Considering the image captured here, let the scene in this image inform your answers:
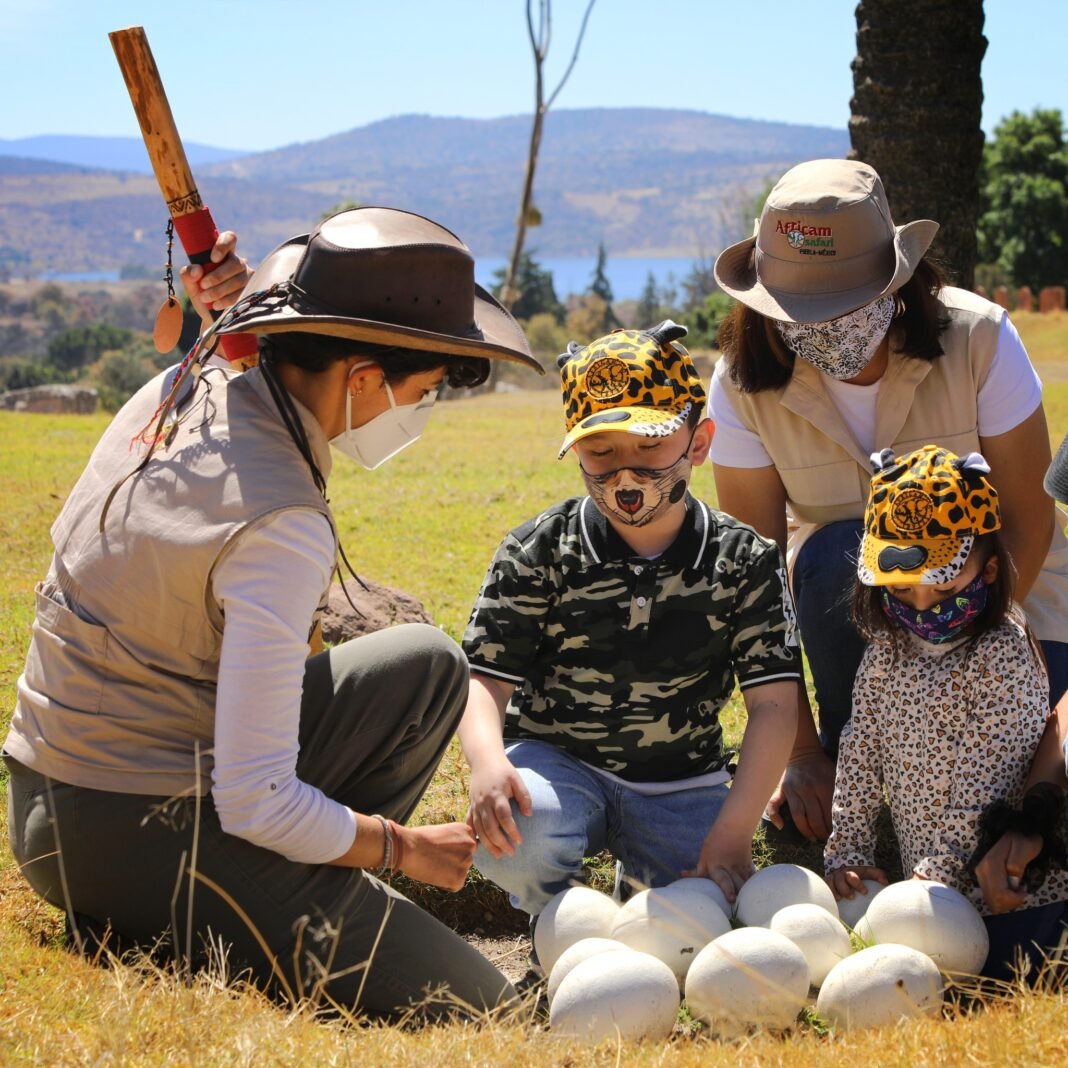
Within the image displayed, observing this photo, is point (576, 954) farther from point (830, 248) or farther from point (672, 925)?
point (830, 248)

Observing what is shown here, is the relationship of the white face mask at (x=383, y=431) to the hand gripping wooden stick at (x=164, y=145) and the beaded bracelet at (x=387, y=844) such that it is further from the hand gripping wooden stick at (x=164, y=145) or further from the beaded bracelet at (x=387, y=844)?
the hand gripping wooden stick at (x=164, y=145)

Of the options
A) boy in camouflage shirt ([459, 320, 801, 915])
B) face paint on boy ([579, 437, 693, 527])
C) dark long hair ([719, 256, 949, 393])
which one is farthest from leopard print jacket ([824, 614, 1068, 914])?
dark long hair ([719, 256, 949, 393])

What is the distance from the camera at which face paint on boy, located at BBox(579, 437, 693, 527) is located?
3.27 meters

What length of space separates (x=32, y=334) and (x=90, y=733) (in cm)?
15903

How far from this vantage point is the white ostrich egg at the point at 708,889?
10.3ft

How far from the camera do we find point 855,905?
3.28 meters

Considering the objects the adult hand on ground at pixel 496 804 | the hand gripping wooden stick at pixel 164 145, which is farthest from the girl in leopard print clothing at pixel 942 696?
the hand gripping wooden stick at pixel 164 145

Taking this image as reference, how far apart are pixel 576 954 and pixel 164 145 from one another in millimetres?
2653

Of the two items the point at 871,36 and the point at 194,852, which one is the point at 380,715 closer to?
the point at 194,852

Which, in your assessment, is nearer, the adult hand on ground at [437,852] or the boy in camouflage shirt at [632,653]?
the adult hand on ground at [437,852]

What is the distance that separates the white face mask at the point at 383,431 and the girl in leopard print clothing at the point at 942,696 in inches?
45.3

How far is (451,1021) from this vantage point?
2.69m

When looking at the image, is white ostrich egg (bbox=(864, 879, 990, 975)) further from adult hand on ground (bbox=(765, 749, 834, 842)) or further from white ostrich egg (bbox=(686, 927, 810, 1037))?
adult hand on ground (bbox=(765, 749, 834, 842))

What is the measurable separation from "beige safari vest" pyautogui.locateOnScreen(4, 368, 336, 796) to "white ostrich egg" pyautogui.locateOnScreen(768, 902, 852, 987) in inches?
53.8
